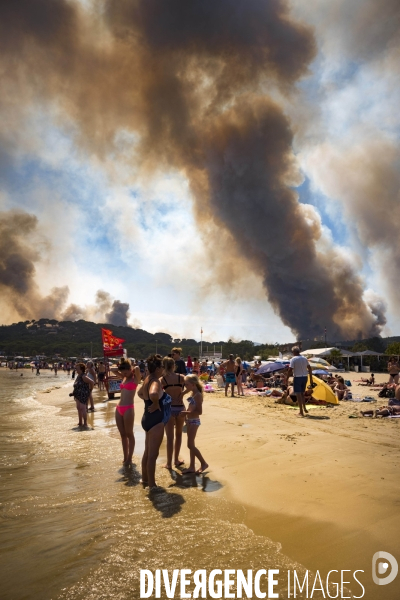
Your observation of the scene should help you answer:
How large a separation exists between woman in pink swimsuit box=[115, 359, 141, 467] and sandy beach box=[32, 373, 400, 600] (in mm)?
721

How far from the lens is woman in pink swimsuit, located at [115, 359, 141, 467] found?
19.7 feet

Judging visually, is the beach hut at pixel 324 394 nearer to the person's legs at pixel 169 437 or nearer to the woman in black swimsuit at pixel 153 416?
the person's legs at pixel 169 437

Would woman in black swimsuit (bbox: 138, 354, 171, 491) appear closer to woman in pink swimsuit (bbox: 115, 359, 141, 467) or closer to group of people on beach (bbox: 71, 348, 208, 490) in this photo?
group of people on beach (bbox: 71, 348, 208, 490)

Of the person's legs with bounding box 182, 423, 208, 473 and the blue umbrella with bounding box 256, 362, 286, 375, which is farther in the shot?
the blue umbrella with bounding box 256, 362, 286, 375

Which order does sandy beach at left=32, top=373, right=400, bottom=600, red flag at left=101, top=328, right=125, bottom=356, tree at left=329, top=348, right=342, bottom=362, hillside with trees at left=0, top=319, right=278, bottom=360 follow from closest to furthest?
1. sandy beach at left=32, top=373, right=400, bottom=600
2. red flag at left=101, top=328, right=125, bottom=356
3. tree at left=329, top=348, right=342, bottom=362
4. hillside with trees at left=0, top=319, right=278, bottom=360

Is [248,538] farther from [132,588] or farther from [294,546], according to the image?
[132,588]

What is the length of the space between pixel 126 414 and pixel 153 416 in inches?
48.3

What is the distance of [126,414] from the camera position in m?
6.05

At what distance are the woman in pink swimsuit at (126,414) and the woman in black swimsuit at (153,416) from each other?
3.26 feet

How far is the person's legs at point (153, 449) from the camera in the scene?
189 inches

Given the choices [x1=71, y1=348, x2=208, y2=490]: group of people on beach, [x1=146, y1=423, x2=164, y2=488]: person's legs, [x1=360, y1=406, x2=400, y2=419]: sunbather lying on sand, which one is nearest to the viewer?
[x1=146, y1=423, x2=164, y2=488]: person's legs

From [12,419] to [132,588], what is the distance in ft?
37.4

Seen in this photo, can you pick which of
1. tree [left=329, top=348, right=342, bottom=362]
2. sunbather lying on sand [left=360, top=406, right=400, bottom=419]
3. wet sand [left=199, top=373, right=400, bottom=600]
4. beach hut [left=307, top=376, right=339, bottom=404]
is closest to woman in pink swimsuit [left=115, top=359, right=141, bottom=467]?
wet sand [left=199, top=373, right=400, bottom=600]

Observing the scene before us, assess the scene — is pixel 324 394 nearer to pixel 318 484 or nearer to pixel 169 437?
pixel 169 437
